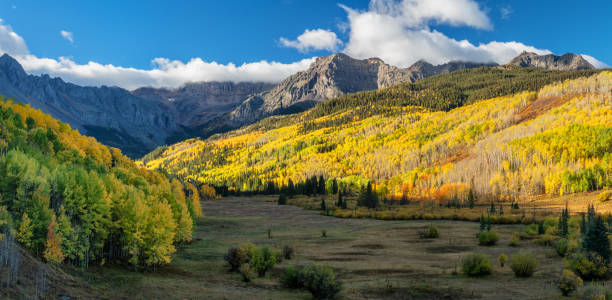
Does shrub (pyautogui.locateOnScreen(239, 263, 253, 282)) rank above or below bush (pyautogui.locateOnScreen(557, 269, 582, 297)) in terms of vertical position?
below

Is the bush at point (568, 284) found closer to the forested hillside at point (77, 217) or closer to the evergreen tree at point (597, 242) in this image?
the evergreen tree at point (597, 242)

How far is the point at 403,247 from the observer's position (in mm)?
54906

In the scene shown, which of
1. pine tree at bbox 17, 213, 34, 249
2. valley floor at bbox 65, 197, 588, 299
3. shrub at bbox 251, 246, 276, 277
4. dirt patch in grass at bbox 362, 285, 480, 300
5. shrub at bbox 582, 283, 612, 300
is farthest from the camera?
shrub at bbox 251, 246, 276, 277

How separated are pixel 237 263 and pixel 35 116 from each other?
94983mm

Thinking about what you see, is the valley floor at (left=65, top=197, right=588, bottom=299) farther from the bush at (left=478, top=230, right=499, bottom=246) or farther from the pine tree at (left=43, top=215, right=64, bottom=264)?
the pine tree at (left=43, top=215, right=64, bottom=264)

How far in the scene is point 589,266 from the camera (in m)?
29.5

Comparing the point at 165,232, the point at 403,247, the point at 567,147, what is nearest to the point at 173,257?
the point at 165,232

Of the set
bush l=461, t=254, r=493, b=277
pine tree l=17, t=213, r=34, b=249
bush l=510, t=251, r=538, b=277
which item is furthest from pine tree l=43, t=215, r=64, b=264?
bush l=510, t=251, r=538, b=277

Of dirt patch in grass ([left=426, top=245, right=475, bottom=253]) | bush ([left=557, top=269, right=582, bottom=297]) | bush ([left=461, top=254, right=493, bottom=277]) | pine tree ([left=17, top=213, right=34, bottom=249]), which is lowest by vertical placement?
dirt patch in grass ([left=426, top=245, right=475, bottom=253])

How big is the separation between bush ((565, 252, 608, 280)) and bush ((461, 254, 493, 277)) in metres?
6.24

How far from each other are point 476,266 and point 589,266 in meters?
8.20

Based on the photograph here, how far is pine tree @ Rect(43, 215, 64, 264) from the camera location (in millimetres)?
29844

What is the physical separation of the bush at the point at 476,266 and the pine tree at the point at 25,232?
36.8m

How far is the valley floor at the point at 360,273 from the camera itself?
2789 cm
